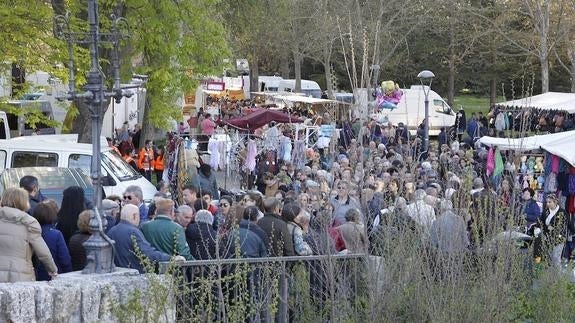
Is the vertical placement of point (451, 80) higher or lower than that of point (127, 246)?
higher

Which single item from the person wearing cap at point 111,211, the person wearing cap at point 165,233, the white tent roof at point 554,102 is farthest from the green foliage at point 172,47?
the white tent roof at point 554,102

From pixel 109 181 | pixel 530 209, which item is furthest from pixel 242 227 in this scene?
pixel 109 181

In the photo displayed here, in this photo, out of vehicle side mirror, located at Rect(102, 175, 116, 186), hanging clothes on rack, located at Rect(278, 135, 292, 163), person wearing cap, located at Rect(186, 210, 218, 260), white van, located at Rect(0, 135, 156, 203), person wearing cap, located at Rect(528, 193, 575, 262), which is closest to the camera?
person wearing cap, located at Rect(186, 210, 218, 260)

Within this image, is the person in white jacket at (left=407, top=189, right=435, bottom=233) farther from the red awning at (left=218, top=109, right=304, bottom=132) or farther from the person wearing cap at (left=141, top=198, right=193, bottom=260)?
the red awning at (left=218, top=109, right=304, bottom=132)

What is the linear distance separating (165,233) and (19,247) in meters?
1.34

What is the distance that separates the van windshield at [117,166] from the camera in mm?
17172

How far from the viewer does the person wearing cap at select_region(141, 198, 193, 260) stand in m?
9.30

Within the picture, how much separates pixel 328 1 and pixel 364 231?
39.7 meters

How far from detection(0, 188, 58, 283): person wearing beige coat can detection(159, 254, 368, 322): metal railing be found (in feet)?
3.90

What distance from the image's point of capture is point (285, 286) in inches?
347

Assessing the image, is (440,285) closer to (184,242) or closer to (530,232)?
(184,242)

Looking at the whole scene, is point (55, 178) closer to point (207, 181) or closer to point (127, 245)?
point (207, 181)

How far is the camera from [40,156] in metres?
16.8

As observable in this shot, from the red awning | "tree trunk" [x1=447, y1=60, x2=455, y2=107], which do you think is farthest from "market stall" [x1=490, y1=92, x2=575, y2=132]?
"tree trunk" [x1=447, y1=60, x2=455, y2=107]
